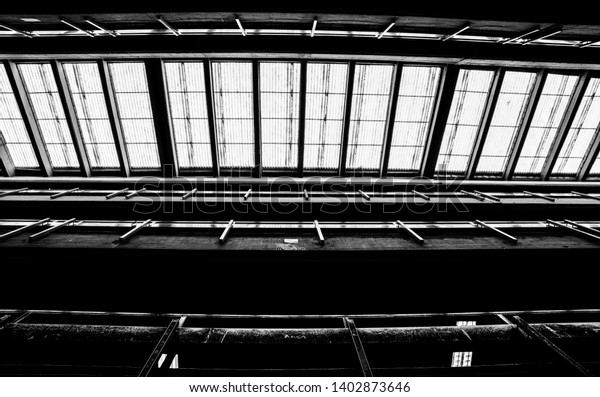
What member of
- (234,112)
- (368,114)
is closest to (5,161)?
(234,112)

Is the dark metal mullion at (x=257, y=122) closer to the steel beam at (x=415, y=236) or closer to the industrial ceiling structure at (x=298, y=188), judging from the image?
the industrial ceiling structure at (x=298, y=188)

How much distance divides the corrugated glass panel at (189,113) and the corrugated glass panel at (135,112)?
794mm

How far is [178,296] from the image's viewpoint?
546cm

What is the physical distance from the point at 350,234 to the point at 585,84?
390 inches

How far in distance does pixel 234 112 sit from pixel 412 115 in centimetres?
615

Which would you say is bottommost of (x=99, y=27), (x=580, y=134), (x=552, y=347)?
(x=552, y=347)

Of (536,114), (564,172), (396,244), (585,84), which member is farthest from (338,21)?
(564,172)

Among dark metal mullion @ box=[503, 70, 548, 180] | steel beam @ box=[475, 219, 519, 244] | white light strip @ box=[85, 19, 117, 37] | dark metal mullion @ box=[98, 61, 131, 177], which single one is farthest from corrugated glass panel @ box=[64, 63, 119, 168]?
dark metal mullion @ box=[503, 70, 548, 180]

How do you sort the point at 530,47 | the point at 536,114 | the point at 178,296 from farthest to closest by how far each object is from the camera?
the point at 536,114
the point at 530,47
the point at 178,296

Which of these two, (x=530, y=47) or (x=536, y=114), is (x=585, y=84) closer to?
(x=536, y=114)

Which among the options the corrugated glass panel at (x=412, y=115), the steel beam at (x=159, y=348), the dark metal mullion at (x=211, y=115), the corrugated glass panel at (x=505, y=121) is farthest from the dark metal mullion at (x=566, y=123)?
the steel beam at (x=159, y=348)

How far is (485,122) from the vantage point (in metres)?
9.57

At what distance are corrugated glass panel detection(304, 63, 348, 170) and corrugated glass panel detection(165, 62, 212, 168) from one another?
355 cm

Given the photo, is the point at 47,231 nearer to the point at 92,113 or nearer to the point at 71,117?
the point at 92,113
